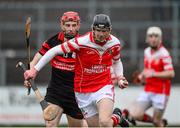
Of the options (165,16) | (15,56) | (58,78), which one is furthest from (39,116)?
(58,78)

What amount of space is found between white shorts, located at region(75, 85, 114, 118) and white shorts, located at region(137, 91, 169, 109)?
3953 millimetres

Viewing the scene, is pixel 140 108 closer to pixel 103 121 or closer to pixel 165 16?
pixel 103 121

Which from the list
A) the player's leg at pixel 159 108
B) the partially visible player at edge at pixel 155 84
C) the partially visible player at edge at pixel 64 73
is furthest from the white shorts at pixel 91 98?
the player's leg at pixel 159 108

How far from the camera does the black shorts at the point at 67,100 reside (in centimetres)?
1039

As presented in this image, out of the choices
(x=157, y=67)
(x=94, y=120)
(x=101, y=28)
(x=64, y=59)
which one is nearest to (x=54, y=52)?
(x=101, y=28)

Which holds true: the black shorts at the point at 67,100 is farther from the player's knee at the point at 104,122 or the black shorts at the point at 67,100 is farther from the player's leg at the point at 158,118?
the player's leg at the point at 158,118

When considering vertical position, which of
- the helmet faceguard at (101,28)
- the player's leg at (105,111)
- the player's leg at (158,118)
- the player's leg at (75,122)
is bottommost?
the player's leg at (158,118)

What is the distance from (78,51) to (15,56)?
9.80 metres

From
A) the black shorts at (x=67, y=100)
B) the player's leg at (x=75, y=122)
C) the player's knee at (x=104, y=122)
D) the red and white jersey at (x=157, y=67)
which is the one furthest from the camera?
the red and white jersey at (x=157, y=67)

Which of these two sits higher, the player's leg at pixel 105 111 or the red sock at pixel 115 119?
the player's leg at pixel 105 111

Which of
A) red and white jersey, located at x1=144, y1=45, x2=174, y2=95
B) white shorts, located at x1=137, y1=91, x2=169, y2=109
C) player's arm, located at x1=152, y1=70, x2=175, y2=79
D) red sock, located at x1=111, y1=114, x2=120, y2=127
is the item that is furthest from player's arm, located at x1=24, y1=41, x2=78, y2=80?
white shorts, located at x1=137, y1=91, x2=169, y2=109

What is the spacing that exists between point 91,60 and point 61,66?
96cm

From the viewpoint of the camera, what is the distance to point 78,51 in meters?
9.50

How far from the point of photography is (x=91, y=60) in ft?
31.1
